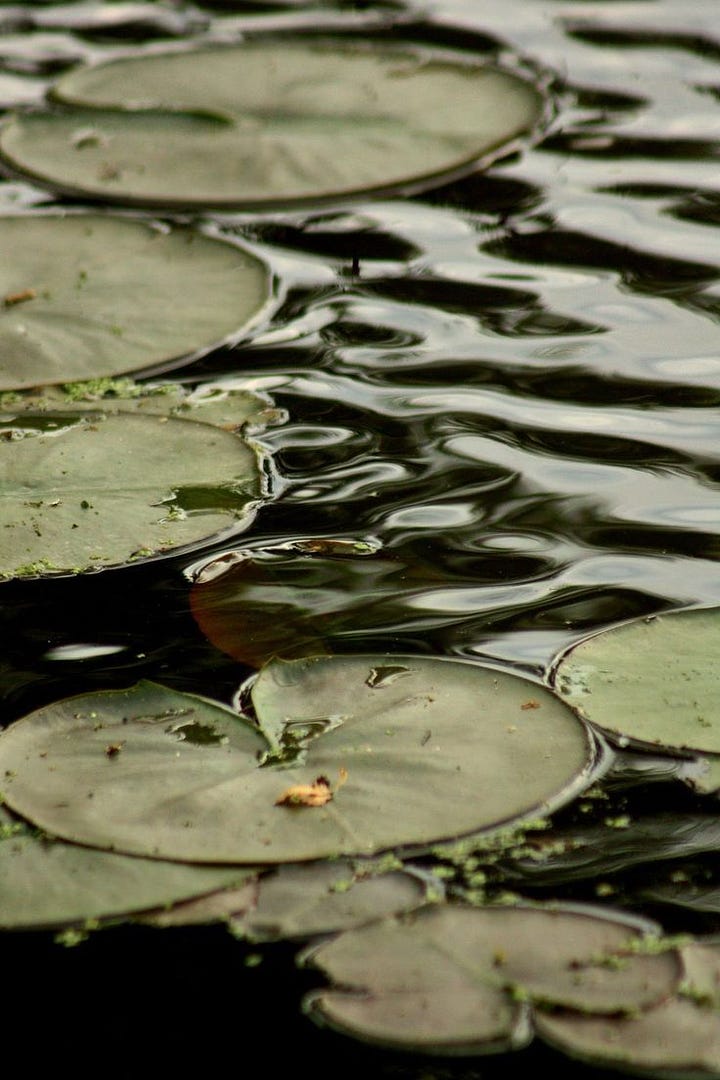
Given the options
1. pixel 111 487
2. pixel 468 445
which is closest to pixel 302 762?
pixel 111 487

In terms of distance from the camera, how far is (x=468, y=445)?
2043 millimetres

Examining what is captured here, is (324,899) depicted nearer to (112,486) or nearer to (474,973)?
(474,973)

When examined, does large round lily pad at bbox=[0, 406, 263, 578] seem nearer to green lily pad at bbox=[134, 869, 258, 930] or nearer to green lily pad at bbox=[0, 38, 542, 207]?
green lily pad at bbox=[134, 869, 258, 930]

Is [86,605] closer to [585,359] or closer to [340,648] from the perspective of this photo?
[340,648]

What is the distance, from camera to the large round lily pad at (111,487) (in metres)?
1.80

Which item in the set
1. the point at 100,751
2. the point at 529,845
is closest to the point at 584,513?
the point at 529,845

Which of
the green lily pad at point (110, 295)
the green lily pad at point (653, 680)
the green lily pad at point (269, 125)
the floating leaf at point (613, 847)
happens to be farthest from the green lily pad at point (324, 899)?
the green lily pad at point (269, 125)

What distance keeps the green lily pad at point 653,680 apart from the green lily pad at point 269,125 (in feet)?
4.82

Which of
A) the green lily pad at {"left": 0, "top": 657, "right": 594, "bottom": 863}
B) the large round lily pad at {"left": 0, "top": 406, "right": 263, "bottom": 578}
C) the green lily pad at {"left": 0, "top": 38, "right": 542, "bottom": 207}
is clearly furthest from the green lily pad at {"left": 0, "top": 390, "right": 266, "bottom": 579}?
the green lily pad at {"left": 0, "top": 38, "right": 542, "bottom": 207}

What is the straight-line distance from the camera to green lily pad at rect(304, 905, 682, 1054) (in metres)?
1.14

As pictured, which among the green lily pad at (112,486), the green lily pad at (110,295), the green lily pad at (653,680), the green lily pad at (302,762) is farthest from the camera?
the green lily pad at (110,295)

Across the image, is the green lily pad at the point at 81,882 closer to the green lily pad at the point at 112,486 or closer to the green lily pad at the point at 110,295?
the green lily pad at the point at 112,486

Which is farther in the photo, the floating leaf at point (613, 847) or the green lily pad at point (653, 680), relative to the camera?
the green lily pad at point (653, 680)

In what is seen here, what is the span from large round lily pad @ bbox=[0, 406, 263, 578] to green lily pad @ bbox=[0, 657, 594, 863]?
33 centimetres
